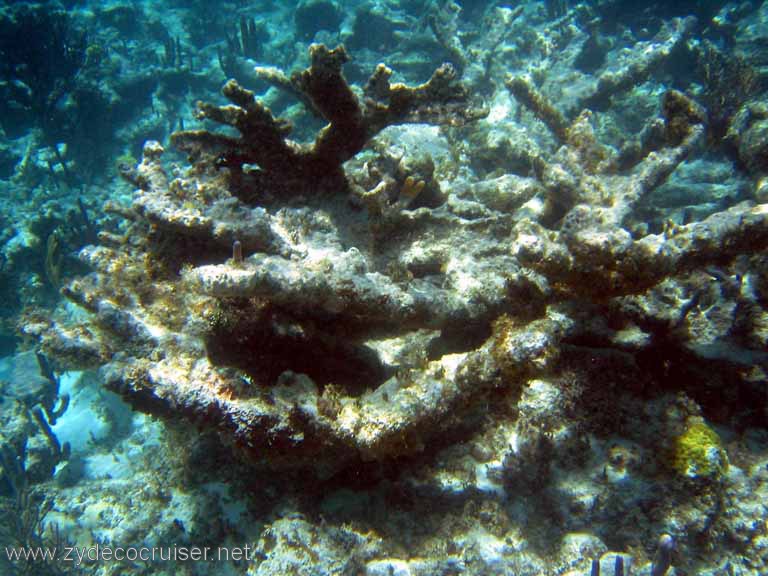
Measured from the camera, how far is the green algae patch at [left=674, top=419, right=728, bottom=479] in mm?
2760

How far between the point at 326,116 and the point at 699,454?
3.73m

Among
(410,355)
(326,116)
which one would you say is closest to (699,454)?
(410,355)

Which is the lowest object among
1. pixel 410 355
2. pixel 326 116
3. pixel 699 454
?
pixel 699 454

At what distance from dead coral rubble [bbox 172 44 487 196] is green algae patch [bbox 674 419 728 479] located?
287 centimetres

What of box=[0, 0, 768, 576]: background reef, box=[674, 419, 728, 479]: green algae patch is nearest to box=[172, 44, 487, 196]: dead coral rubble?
box=[0, 0, 768, 576]: background reef

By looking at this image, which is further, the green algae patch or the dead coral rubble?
the dead coral rubble

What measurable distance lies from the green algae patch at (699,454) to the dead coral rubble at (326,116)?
9.43 feet

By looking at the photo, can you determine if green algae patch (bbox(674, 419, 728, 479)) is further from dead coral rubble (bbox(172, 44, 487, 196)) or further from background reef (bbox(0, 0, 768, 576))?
dead coral rubble (bbox(172, 44, 487, 196))

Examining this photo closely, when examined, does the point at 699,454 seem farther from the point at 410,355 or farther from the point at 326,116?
the point at 326,116

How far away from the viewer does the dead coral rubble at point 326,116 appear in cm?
366

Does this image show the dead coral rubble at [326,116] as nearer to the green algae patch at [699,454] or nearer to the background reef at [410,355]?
the background reef at [410,355]

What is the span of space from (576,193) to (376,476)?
353cm

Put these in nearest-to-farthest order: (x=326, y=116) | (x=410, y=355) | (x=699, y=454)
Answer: (x=699, y=454) < (x=410, y=355) < (x=326, y=116)

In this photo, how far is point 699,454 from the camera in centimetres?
279
